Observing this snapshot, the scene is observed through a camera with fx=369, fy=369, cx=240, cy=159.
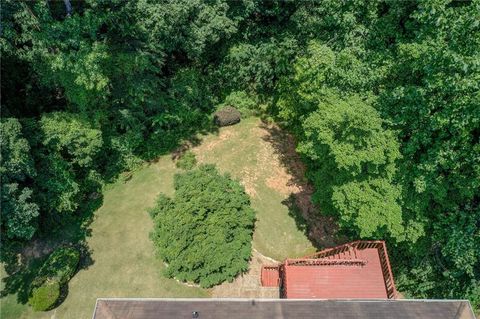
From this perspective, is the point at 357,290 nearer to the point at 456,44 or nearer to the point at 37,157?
the point at 456,44

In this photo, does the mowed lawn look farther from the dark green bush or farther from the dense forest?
the dense forest

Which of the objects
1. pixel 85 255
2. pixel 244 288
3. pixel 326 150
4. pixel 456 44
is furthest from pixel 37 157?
pixel 456 44

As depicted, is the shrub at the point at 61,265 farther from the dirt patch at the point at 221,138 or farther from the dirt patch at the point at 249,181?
the dirt patch at the point at 221,138

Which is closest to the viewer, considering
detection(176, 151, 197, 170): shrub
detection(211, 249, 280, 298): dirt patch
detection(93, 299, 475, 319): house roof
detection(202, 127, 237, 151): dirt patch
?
detection(93, 299, 475, 319): house roof

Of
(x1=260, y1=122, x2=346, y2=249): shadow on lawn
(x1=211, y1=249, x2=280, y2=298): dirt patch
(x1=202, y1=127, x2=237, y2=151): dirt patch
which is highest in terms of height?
(x1=202, y1=127, x2=237, y2=151): dirt patch

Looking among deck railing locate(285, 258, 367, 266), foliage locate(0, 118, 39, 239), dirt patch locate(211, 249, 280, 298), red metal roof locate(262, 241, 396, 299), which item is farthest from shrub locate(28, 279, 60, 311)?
deck railing locate(285, 258, 367, 266)

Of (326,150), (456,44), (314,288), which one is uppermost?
(456,44)
